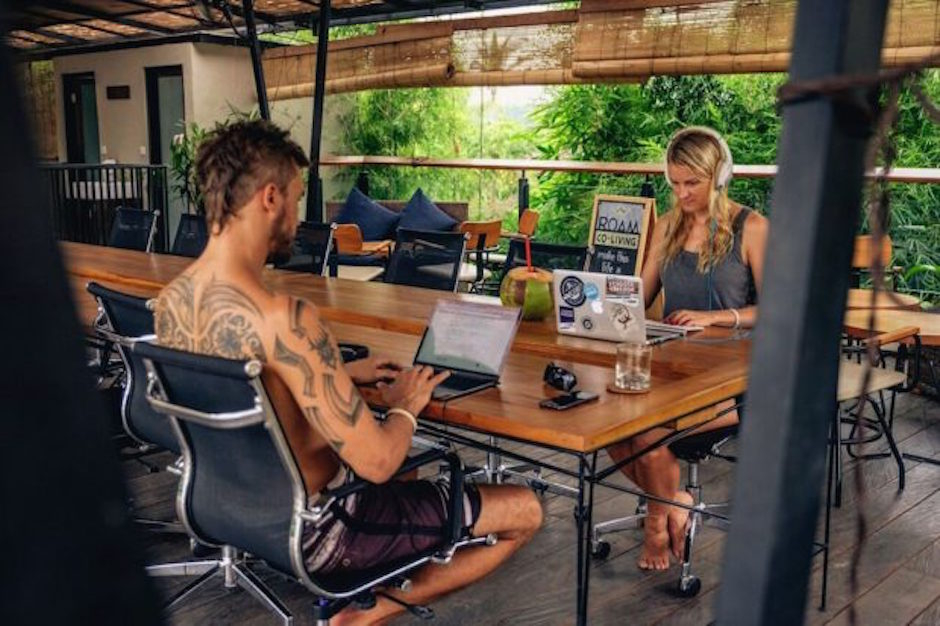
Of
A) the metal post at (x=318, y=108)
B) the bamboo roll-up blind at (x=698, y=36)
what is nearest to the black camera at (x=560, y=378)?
the bamboo roll-up blind at (x=698, y=36)

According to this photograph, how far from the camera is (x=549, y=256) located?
4219 millimetres

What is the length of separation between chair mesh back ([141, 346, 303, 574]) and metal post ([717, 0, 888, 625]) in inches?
55.9

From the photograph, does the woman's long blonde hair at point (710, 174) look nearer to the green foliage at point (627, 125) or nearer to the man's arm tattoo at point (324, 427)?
the man's arm tattoo at point (324, 427)

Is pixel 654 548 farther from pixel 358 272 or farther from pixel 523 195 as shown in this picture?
pixel 523 195

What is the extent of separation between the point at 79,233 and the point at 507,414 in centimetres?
884

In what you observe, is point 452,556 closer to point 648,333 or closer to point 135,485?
point 648,333

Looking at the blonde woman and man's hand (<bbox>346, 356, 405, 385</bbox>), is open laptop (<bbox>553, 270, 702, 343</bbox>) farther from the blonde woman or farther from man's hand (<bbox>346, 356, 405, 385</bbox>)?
man's hand (<bbox>346, 356, 405, 385</bbox>)

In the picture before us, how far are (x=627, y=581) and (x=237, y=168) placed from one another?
6.06ft

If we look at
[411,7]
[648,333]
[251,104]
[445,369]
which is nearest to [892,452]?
[648,333]

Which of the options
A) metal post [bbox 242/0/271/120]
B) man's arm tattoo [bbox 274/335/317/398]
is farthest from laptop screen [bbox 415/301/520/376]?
metal post [bbox 242/0/271/120]

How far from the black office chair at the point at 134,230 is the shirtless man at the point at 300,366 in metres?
3.98

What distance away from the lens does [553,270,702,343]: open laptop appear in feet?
9.62

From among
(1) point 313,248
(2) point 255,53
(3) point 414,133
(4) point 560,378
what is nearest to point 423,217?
(2) point 255,53

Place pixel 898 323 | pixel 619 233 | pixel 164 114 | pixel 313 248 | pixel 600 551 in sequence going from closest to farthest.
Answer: pixel 600 551 → pixel 619 233 → pixel 898 323 → pixel 313 248 → pixel 164 114
